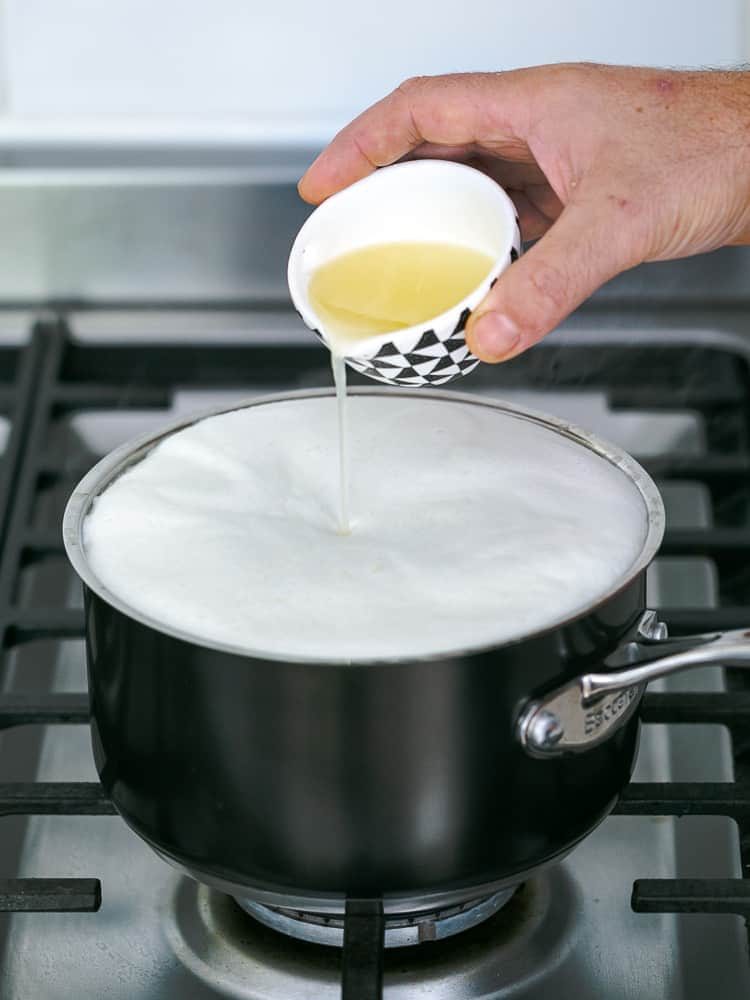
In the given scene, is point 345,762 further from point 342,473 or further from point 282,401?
point 282,401

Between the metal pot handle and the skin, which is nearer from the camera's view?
the metal pot handle

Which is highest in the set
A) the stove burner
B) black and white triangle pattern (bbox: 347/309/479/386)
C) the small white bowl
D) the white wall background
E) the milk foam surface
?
the white wall background

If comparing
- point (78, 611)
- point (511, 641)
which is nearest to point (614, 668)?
point (511, 641)

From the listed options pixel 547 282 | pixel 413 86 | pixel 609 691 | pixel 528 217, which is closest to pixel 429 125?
pixel 413 86

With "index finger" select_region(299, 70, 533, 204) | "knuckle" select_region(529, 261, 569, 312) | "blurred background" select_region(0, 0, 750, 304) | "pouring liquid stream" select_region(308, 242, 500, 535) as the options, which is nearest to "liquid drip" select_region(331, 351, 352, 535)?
"pouring liquid stream" select_region(308, 242, 500, 535)

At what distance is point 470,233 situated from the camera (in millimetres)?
871

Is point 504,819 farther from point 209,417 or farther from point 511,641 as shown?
point 209,417

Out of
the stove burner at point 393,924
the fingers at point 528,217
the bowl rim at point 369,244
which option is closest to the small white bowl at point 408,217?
the bowl rim at point 369,244

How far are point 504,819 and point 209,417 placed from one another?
0.31 m

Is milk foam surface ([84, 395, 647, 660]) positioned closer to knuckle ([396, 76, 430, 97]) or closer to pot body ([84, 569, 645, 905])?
pot body ([84, 569, 645, 905])

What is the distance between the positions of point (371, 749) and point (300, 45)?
0.75 meters

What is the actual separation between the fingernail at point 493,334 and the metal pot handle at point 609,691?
0.51 feet

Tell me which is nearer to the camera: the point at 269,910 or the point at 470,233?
the point at 269,910

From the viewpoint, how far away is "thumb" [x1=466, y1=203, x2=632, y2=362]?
74 cm
